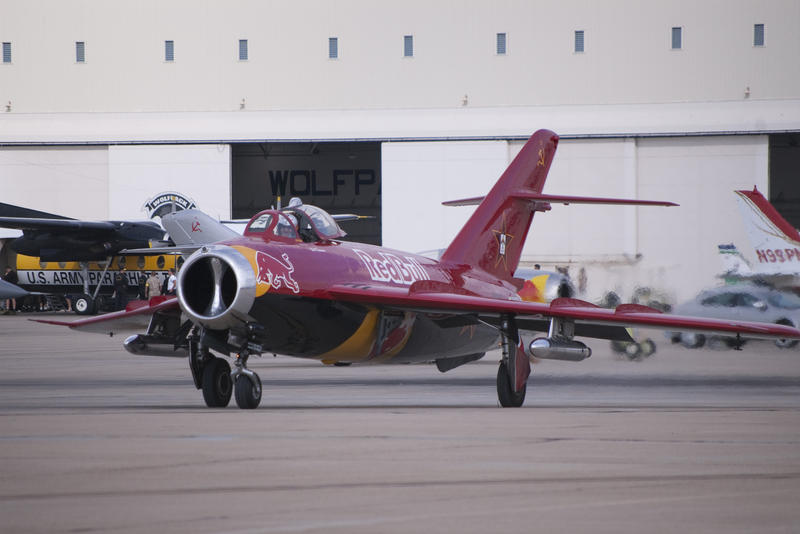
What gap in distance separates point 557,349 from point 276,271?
3510mm

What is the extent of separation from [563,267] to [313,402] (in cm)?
3871

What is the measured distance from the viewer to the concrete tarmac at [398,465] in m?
5.70

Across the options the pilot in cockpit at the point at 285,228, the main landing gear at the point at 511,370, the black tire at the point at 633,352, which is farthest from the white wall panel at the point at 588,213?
the pilot in cockpit at the point at 285,228

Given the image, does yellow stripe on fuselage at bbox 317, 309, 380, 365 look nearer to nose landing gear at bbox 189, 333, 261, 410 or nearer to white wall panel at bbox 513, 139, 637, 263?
nose landing gear at bbox 189, 333, 261, 410

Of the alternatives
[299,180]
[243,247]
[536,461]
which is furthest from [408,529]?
[299,180]

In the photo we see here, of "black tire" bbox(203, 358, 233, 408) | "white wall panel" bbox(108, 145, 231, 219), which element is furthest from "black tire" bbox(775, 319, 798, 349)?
"white wall panel" bbox(108, 145, 231, 219)

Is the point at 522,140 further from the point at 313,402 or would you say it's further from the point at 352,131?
the point at 313,402

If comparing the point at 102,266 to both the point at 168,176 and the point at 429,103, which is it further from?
the point at 429,103

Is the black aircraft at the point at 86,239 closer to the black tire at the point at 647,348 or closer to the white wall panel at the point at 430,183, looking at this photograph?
the white wall panel at the point at 430,183

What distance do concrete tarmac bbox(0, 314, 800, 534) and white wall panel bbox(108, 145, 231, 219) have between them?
4064 centimetres

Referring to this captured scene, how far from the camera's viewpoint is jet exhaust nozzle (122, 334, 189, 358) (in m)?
14.7

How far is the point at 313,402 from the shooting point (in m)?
14.6

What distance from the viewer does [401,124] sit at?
181 ft

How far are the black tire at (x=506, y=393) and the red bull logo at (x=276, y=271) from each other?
2959 millimetres
